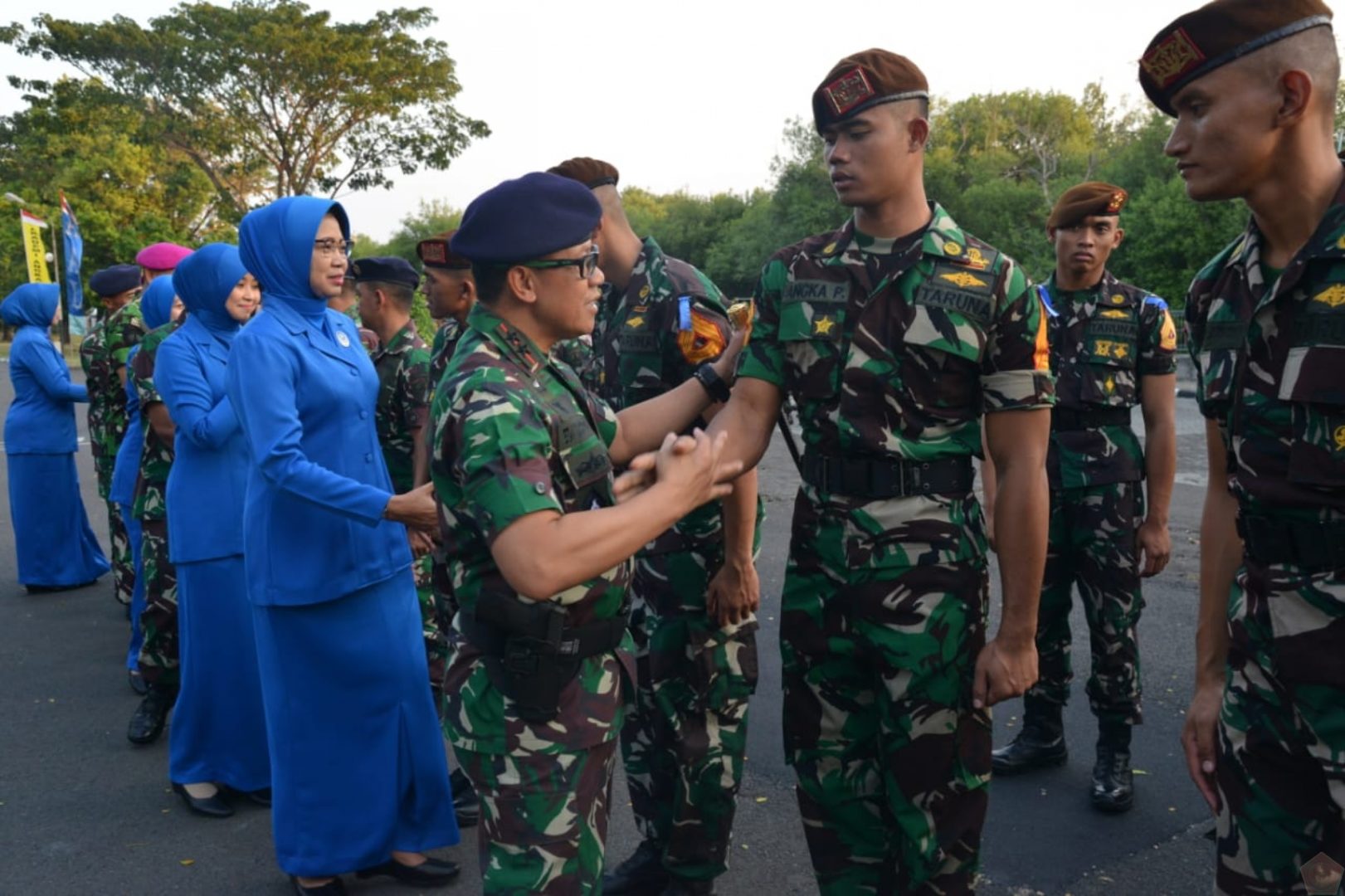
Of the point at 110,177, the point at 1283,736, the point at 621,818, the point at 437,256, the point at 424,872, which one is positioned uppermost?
the point at 110,177

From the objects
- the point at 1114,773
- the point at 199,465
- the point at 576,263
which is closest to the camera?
the point at 576,263

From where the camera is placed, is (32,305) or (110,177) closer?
(32,305)

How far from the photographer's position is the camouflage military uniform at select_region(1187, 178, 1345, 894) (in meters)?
1.98

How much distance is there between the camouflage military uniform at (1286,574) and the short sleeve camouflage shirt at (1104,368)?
2051mm

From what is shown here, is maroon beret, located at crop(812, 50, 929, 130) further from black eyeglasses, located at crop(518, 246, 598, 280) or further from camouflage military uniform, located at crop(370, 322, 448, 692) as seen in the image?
camouflage military uniform, located at crop(370, 322, 448, 692)

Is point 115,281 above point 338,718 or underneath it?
above

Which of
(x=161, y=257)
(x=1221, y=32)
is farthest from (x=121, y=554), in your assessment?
(x=1221, y=32)

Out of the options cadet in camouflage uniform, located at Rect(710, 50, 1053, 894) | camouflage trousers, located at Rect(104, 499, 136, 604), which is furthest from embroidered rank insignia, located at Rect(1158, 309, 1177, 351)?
camouflage trousers, located at Rect(104, 499, 136, 604)

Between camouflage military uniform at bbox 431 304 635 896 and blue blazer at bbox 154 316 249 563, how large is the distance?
7.42ft

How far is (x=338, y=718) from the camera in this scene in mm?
3494

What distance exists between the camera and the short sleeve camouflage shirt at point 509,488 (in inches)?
82.4

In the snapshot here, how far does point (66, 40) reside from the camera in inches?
1318

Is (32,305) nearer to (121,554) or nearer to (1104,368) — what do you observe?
(121,554)

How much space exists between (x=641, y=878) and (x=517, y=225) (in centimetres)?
234
